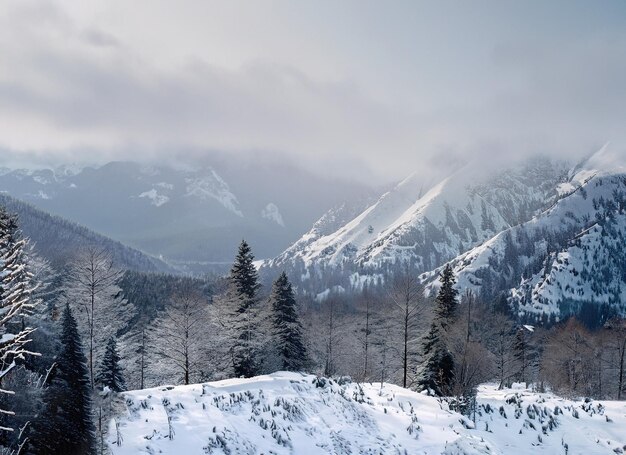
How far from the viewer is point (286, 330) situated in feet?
115

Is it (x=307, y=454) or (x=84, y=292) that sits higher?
(x=84, y=292)

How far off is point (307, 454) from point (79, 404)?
8158mm

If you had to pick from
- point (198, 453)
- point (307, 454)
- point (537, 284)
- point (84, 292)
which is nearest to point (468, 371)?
point (307, 454)

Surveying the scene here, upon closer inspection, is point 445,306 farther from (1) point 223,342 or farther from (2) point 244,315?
(1) point 223,342

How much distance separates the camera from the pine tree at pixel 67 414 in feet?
41.0

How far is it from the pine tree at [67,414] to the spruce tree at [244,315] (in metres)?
16.6

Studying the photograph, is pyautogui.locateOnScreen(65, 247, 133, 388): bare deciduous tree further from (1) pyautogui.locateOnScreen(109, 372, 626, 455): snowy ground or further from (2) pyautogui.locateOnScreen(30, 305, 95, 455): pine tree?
(2) pyautogui.locateOnScreen(30, 305, 95, 455): pine tree

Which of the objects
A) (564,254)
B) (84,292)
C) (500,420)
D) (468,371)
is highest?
(564,254)

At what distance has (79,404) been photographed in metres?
14.7

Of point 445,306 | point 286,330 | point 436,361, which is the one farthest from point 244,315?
point 445,306

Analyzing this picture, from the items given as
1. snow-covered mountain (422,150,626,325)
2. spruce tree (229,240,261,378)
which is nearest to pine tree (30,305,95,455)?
spruce tree (229,240,261,378)

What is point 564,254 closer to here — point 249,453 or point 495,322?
point 495,322

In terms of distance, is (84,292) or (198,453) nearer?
(198,453)

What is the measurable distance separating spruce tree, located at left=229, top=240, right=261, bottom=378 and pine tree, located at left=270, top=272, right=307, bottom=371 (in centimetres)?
170
